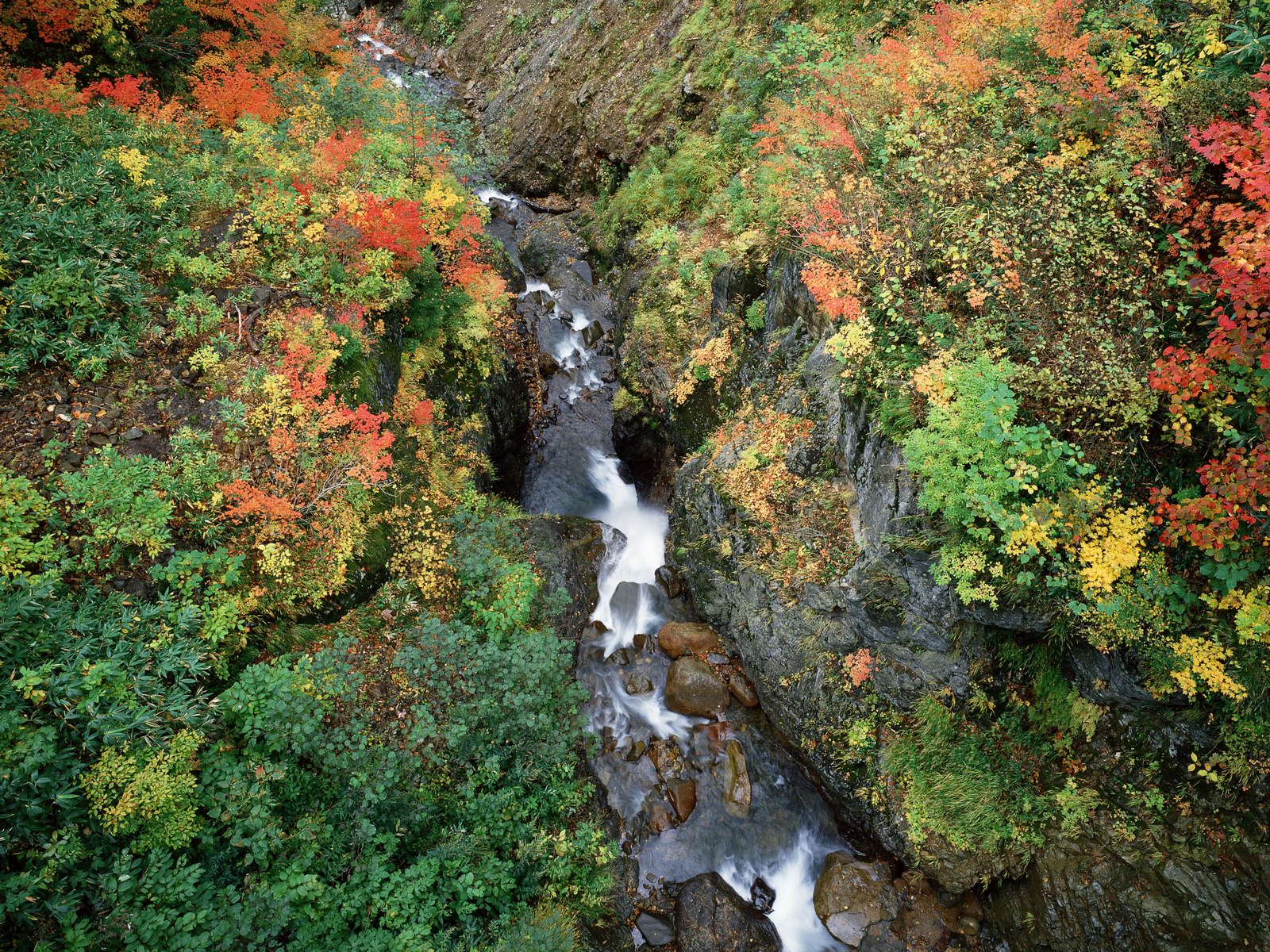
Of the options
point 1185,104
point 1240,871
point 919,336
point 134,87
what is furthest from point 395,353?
point 1240,871

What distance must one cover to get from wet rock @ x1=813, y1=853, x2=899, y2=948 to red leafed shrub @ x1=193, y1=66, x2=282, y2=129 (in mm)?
18000

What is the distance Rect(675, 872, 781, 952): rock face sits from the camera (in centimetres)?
864

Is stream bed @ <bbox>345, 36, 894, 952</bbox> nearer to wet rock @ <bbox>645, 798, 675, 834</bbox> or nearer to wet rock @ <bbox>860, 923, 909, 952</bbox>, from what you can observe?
wet rock @ <bbox>645, 798, 675, 834</bbox>

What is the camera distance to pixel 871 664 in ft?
29.0

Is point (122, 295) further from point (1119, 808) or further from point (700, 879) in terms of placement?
point (1119, 808)

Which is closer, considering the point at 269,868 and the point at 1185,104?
the point at 269,868

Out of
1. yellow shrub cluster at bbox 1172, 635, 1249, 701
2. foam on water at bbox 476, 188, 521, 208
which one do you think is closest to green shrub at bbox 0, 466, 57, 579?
yellow shrub cluster at bbox 1172, 635, 1249, 701

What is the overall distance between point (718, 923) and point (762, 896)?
3.01ft

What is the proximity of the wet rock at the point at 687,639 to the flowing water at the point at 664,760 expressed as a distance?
0.22 m

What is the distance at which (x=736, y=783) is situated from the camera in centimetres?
1012

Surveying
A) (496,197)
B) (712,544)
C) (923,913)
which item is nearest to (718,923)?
(923,913)

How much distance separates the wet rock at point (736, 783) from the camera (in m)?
→ 9.96

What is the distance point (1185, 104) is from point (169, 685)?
1395 cm

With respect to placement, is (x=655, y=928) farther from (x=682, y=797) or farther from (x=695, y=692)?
(x=695, y=692)
